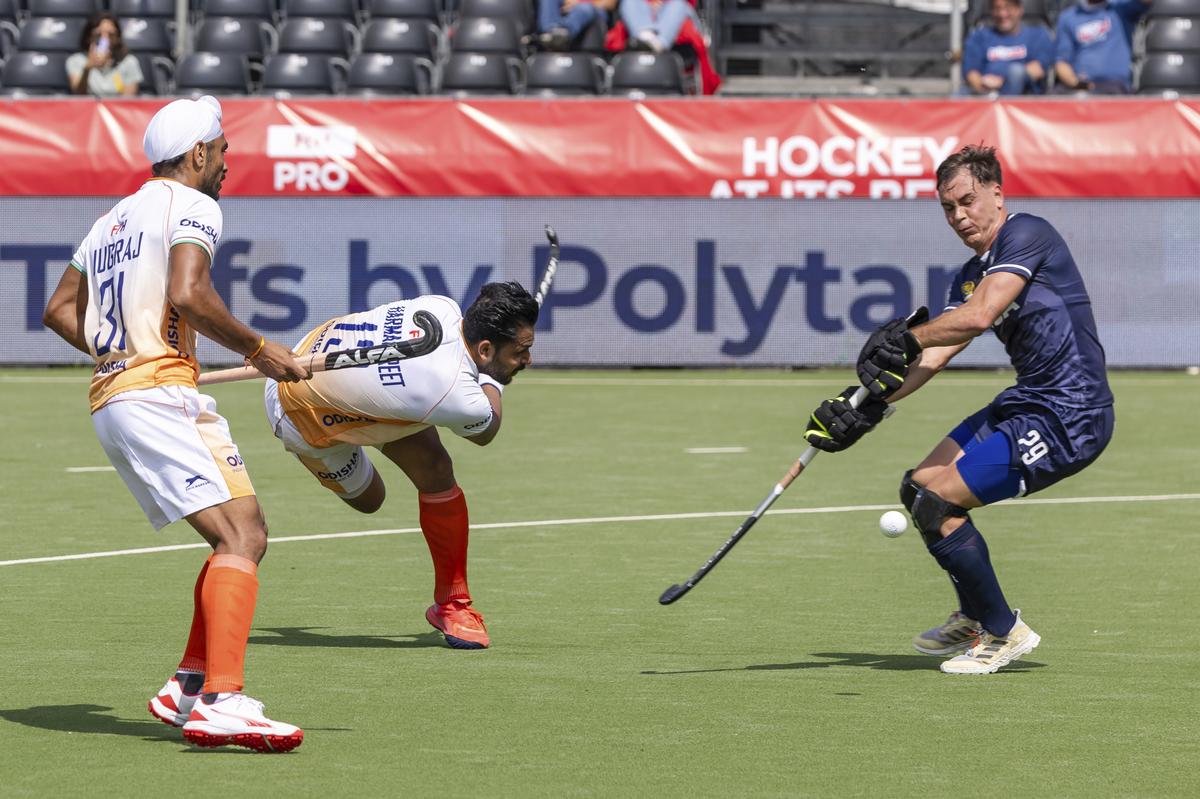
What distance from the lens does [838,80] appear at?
2464cm

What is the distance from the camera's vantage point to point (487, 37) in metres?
23.5

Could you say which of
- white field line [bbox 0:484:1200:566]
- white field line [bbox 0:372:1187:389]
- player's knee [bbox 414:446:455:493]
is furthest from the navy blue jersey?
white field line [bbox 0:372:1187:389]

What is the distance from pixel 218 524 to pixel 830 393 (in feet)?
42.4

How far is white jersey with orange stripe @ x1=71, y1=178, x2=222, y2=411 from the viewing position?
6453 mm

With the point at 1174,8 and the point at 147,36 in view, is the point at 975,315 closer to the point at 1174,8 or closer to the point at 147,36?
the point at 1174,8

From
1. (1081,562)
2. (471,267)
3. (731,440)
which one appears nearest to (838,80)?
(471,267)

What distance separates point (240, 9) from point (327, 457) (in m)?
17.1

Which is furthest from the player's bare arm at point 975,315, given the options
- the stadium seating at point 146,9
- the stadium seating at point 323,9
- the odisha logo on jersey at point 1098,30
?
the stadium seating at point 146,9

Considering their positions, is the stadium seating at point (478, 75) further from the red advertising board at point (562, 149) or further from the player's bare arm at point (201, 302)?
the player's bare arm at point (201, 302)

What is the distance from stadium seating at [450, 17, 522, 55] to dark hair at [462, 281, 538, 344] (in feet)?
51.6

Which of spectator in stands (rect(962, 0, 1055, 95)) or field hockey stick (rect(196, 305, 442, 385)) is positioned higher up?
field hockey stick (rect(196, 305, 442, 385))

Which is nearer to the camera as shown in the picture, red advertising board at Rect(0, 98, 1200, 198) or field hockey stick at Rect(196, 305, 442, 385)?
field hockey stick at Rect(196, 305, 442, 385)

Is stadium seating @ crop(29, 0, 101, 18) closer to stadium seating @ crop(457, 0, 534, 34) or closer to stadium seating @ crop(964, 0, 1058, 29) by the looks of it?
stadium seating @ crop(457, 0, 534, 34)

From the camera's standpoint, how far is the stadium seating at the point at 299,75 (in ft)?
76.1
